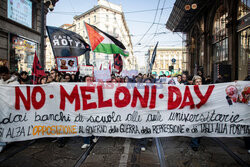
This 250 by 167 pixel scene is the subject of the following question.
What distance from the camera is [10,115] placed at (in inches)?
153

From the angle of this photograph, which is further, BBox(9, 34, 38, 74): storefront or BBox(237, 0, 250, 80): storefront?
BBox(9, 34, 38, 74): storefront

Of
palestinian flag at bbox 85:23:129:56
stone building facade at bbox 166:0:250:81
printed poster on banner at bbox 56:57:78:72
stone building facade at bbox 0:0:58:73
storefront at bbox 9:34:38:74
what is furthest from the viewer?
storefront at bbox 9:34:38:74

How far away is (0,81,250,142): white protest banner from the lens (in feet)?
12.7

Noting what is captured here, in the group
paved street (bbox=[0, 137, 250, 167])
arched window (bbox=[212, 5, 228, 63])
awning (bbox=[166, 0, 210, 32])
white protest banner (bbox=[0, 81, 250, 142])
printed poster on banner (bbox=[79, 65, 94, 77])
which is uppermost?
awning (bbox=[166, 0, 210, 32])

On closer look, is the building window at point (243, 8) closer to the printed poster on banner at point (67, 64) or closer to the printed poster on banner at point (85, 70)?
the printed poster on banner at point (85, 70)

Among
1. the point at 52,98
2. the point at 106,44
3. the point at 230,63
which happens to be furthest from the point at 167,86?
the point at 230,63

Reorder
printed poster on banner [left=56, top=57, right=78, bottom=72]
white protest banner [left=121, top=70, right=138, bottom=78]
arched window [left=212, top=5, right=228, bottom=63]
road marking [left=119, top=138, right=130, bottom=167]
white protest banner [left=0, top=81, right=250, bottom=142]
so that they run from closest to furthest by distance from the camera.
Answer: road marking [left=119, top=138, right=130, bottom=167]
white protest banner [left=0, top=81, right=250, bottom=142]
printed poster on banner [left=56, top=57, right=78, bottom=72]
arched window [left=212, top=5, right=228, bottom=63]
white protest banner [left=121, top=70, right=138, bottom=78]

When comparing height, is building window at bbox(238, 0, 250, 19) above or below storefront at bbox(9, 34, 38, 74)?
above

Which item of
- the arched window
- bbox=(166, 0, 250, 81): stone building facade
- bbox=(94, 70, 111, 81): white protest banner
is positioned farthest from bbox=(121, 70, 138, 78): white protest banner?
bbox=(94, 70, 111, 81): white protest banner

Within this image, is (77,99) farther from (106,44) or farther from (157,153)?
(106,44)

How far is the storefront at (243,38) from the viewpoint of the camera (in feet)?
31.3

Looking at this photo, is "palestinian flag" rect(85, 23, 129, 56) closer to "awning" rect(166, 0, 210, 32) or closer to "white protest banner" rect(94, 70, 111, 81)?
"white protest banner" rect(94, 70, 111, 81)

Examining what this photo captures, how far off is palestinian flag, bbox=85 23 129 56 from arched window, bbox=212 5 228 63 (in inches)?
370

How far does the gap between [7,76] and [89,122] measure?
2495mm
